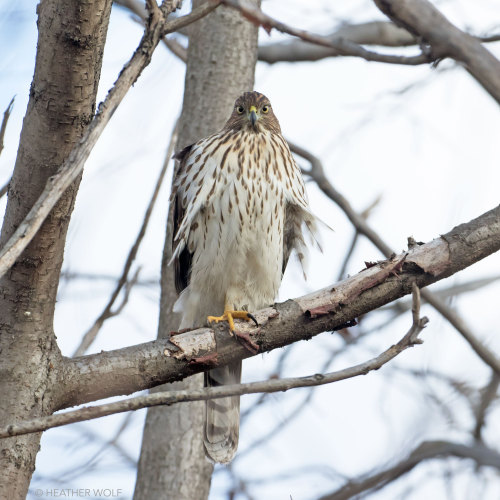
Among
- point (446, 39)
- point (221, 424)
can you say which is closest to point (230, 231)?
point (221, 424)

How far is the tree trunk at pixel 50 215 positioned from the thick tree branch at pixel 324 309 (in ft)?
1.04

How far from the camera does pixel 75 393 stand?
2643 millimetres

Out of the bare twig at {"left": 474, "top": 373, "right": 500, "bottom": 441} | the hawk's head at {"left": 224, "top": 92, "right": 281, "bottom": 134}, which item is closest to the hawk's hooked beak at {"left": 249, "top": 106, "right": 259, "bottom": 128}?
the hawk's head at {"left": 224, "top": 92, "right": 281, "bottom": 134}

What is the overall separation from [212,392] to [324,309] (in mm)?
1057

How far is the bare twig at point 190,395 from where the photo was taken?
1897mm

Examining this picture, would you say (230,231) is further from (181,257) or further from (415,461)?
(415,461)

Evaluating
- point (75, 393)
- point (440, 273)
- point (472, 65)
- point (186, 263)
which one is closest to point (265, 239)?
point (186, 263)

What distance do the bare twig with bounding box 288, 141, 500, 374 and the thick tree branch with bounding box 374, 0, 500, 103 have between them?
2203 mm

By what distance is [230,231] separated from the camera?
3.86m

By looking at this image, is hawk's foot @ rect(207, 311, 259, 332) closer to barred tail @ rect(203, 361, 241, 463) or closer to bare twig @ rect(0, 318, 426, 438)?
barred tail @ rect(203, 361, 241, 463)

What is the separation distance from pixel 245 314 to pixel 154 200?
93 cm

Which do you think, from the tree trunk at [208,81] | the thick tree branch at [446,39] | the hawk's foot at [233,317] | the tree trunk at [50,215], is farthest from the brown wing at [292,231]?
the thick tree branch at [446,39]

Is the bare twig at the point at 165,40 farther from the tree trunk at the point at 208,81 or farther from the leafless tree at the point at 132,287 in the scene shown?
the leafless tree at the point at 132,287

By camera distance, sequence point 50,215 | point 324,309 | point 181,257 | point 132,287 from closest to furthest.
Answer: point 50,215 → point 324,309 → point 132,287 → point 181,257
